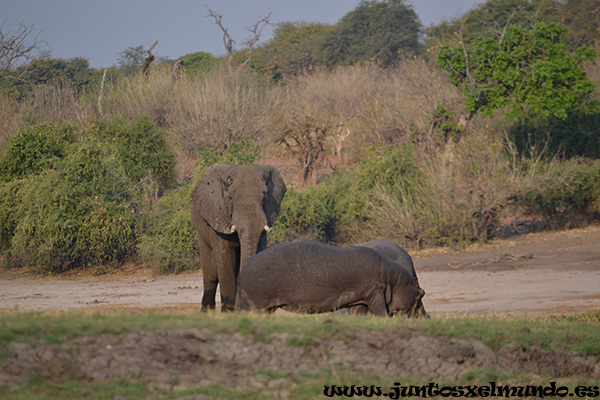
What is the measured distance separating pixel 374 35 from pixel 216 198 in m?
39.4

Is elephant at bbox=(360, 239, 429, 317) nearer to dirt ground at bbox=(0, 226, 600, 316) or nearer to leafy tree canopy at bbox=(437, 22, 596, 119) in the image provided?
dirt ground at bbox=(0, 226, 600, 316)

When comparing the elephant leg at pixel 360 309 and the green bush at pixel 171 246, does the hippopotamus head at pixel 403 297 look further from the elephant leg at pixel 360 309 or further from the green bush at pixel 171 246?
the green bush at pixel 171 246

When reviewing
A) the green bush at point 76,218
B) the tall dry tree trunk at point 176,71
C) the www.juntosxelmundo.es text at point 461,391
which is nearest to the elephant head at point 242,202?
the www.juntosxelmundo.es text at point 461,391

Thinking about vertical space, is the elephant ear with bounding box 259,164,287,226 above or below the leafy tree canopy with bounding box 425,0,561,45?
below

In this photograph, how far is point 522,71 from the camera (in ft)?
63.2

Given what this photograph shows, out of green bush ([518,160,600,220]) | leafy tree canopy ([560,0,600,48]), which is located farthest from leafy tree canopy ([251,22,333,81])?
green bush ([518,160,600,220])

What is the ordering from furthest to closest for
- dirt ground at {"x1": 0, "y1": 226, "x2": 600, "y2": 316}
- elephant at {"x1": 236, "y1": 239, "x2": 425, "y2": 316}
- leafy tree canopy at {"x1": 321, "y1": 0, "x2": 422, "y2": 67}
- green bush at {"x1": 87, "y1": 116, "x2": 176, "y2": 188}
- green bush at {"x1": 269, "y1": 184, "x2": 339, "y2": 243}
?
leafy tree canopy at {"x1": 321, "y1": 0, "x2": 422, "y2": 67}, green bush at {"x1": 87, "y1": 116, "x2": 176, "y2": 188}, green bush at {"x1": 269, "y1": 184, "x2": 339, "y2": 243}, dirt ground at {"x1": 0, "y1": 226, "x2": 600, "y2": 316}, elephant at {"x1": 236, "y1": 239, "x2": 425, "y2": 316}

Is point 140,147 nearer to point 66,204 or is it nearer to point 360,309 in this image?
point 66,204

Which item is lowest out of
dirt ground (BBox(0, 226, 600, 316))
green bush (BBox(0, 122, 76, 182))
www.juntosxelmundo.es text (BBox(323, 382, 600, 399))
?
dirt ground (BBox(0, 226, 600, 316))

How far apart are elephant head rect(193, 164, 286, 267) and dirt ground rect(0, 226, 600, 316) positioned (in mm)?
2797

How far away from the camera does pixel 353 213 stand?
19203mm

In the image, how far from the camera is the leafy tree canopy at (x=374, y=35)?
154ft

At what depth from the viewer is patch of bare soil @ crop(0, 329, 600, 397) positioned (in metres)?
4.96

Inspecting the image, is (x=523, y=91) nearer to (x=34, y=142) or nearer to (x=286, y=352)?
(x=34, y=142)
